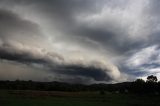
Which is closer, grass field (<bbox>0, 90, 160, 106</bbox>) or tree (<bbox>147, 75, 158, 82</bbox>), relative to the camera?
grass field (<bbox>0, 90, 160, 106</bbox>)

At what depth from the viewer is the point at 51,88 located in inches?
5133

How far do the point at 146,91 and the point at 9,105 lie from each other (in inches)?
3142

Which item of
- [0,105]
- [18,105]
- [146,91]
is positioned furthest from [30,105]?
[146,91]

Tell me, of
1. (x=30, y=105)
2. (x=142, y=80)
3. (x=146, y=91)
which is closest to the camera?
(x=30, y=105)

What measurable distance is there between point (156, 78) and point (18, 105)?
9747cm

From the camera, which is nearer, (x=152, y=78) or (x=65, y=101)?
(x=65, y=101)

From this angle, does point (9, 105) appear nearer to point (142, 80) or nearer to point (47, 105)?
point (47, 105)

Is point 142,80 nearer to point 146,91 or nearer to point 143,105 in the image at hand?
point 146,91

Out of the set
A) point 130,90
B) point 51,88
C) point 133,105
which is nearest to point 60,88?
point 51,88

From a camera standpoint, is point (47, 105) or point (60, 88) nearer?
point (47, 105)

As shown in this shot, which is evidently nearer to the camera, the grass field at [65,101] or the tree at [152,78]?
the grass field at [65,101]

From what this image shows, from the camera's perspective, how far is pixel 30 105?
50000 mm

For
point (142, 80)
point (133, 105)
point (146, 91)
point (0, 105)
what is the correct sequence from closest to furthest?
1. point (0, 105)
2. point (133, 105)
3. point (146, 91)
4. point (142, 80)

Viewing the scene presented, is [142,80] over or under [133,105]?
over
